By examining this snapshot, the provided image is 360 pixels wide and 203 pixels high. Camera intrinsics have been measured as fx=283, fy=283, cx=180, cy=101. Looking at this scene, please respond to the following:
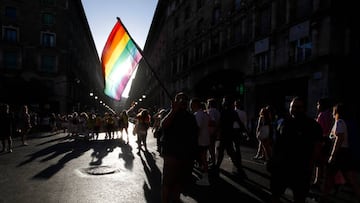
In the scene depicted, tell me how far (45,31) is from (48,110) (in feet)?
36.9

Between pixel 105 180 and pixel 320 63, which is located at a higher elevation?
pixel 320 63

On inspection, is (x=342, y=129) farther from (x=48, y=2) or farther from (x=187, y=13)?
(x=48, y=2)

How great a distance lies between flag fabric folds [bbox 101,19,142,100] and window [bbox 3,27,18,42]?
3458 centimetres

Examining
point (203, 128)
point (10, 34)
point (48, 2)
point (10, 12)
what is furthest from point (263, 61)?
point (10, 12)

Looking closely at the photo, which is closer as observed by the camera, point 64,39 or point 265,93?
point 265,93

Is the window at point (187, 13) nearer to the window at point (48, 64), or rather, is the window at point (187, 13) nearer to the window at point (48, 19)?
the window at point (48, 19)

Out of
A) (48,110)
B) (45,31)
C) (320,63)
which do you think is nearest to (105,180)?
(320,63)

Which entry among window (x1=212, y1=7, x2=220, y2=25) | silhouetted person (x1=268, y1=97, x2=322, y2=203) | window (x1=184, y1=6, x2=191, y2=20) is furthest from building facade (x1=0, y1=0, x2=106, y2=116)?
silhouetted person (x1=268, y1=97, x2=322, y2=203)

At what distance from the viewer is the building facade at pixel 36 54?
125 feet

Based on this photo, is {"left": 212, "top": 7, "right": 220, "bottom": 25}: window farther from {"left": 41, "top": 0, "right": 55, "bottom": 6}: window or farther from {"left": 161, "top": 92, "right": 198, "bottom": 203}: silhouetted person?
{"left": 41, "top": 0, "right": 55, "bottom": 6}: window

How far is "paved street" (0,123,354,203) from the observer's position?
17.3ft

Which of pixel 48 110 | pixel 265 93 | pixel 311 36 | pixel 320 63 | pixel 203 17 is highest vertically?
pixel 203 17

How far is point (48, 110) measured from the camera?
39.7 meters

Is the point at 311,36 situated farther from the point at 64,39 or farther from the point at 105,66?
the point at 64,39
